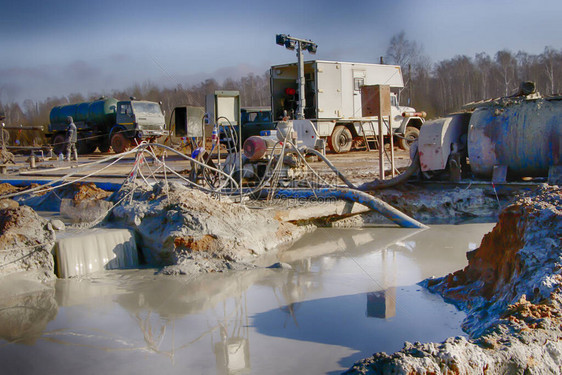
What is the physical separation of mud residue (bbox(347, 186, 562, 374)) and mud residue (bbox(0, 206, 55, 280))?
13.2ft

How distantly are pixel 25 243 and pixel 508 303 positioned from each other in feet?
15.7

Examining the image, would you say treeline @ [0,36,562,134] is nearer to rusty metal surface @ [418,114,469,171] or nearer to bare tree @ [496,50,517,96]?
bare tree @ [496,50,517,96]

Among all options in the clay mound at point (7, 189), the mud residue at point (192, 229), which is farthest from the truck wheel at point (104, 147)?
the mud residue at point (192, 229)

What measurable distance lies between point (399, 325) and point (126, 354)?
210 cm

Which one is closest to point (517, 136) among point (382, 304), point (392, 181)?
point (392, 181)

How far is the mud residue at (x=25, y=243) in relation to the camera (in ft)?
18.1

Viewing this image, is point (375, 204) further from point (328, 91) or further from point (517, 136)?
point (328, 91)

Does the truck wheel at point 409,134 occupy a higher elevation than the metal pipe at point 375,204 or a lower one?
higher

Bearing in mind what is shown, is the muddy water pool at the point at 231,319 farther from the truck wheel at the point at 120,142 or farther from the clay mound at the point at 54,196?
the truck wheel at the point at 120,142

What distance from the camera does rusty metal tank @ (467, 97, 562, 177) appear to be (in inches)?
336

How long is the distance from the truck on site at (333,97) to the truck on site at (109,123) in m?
7.21

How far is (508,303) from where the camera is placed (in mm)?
3982

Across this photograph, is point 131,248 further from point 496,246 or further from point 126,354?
point 496,246

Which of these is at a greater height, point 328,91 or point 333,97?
point 328,91
